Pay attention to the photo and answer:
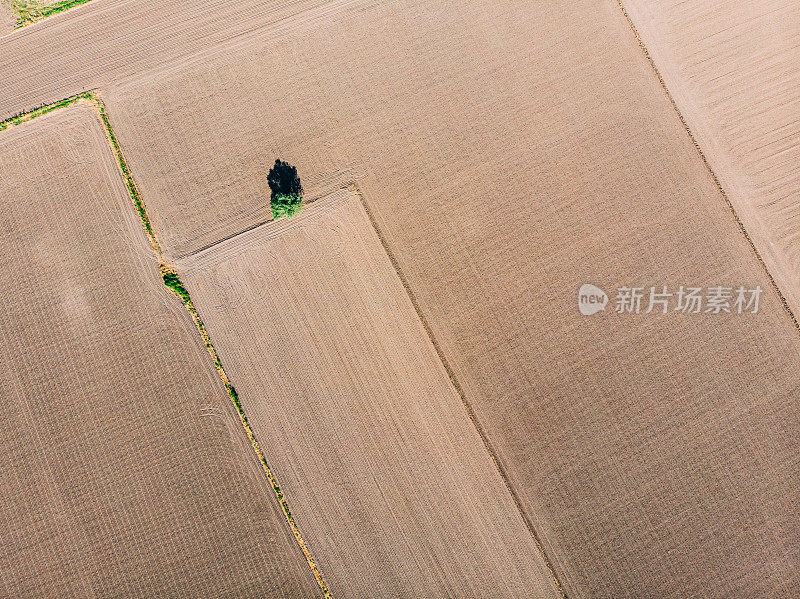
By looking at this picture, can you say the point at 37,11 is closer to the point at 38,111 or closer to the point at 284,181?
the point at 38,111

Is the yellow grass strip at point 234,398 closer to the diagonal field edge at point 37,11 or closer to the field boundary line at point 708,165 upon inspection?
the diagonal field edge at point 37,11

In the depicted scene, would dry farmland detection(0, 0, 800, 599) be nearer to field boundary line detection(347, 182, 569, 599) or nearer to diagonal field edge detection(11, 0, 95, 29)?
field boundary line detection(347, 182, 569, 599)

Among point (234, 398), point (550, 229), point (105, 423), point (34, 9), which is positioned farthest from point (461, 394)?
point (34, 9)

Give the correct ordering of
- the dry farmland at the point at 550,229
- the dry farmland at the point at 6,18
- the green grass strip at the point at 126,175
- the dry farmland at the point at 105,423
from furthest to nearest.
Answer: the dry farmland at the point at 6,18
the green grass strip at the point at 126,175
the dry farmland at the point at 550,229
the dry farmland at the point at 105,423

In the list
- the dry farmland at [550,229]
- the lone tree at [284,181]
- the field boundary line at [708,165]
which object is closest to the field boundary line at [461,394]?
the dry farmland at [550,229]

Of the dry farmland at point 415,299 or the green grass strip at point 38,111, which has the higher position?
the green grass strip at point 38,111

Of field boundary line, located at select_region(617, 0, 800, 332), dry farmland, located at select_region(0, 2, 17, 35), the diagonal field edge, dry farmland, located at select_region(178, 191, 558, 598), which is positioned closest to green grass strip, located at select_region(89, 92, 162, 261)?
dry farmland, located at select_region(178, 191, 558, 598)
